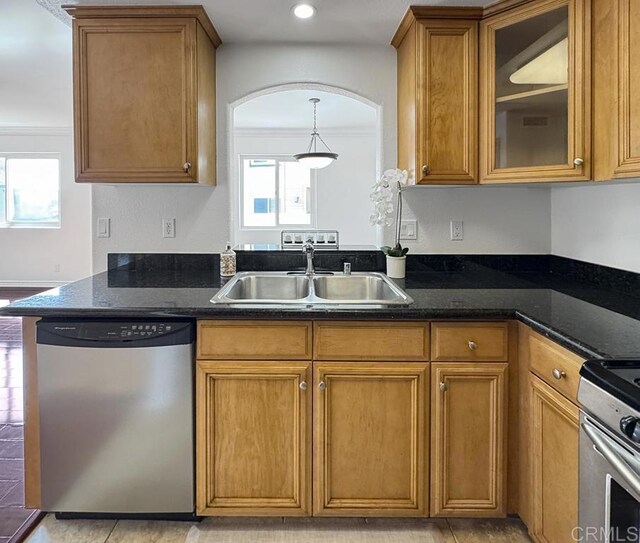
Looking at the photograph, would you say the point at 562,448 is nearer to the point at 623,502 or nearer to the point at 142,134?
the point at 623,502

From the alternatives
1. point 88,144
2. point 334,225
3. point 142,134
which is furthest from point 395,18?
point 334,225

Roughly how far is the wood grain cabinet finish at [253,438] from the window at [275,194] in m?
5.67

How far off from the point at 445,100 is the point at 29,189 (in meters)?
7.32

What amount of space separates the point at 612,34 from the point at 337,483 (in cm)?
188

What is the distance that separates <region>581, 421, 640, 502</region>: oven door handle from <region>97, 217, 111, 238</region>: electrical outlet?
7.93 ft

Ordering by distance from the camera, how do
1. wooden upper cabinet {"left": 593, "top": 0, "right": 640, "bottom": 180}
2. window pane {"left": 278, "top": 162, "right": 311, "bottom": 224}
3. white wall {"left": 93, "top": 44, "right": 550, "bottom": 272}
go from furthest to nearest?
window pane {"left": 278, "top": 162, "right": 311, "bottom": 224} < white wall {"left": 93, "top": 44, "right": 550, "bottom": 272} < wooden upper cabinet {"left": 593, "top": 0, "right": 640, "bottom": 180}

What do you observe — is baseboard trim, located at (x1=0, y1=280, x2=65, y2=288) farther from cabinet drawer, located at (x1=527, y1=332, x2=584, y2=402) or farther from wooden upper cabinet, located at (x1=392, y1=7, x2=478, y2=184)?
cabinet drawer, located at (x1=527, y1=332, x2=584, y2=402)

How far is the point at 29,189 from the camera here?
768 centimetres

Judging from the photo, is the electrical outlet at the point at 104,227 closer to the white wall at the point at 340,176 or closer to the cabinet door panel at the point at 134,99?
the cabinet door panel at the point at 134,99

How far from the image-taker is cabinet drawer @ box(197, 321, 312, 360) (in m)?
1.88

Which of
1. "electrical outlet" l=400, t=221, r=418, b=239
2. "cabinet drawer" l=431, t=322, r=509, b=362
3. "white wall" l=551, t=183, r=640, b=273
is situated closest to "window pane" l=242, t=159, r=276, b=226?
"electrical outlet" l=400, t=221, r=418, b=239

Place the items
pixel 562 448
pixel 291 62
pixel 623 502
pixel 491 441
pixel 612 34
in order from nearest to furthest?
pixel 623 502 < pixel 562 448 < pixel 612 34 < pixel 491 441 < pixel 291 62

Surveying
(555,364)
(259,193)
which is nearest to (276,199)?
(259,193)

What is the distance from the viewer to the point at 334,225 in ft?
24.3
